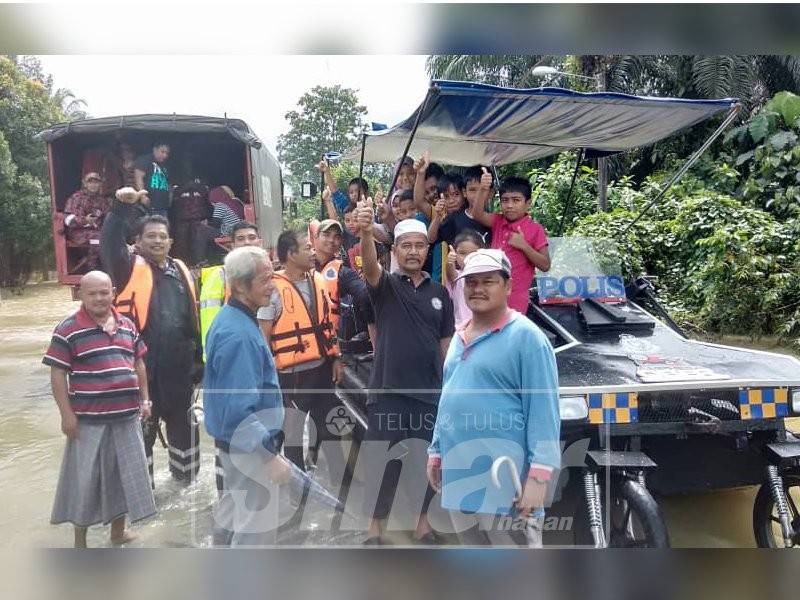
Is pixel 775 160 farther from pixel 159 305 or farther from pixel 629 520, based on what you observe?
pixel 159 305

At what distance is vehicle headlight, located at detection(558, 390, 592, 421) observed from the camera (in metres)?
2.64

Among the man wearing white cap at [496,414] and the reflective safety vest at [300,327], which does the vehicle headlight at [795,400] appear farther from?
the reflective safety vest at [300,327]

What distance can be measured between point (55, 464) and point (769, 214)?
610cm

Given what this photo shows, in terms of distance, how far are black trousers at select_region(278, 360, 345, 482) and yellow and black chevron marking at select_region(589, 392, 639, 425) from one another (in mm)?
1305

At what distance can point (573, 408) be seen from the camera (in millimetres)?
2648

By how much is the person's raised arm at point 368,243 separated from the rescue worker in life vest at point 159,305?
3.81 ft

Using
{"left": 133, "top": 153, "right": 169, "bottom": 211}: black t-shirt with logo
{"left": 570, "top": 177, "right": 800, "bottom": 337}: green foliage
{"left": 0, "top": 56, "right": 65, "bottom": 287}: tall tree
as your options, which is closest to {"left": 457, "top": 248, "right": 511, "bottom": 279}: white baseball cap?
{"left": 133, "top": 153, "right": 169, "bottom": 211}: black t-shirt with logo

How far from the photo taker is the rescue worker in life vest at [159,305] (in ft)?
10.5

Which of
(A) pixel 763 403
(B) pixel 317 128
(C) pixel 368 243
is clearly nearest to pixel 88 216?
(B) pixel 317 128

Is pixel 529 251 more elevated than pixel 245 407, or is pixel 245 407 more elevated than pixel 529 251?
pixel 529 251

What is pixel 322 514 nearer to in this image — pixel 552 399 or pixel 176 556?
pixel 176 556

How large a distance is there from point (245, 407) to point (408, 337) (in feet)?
2.64
